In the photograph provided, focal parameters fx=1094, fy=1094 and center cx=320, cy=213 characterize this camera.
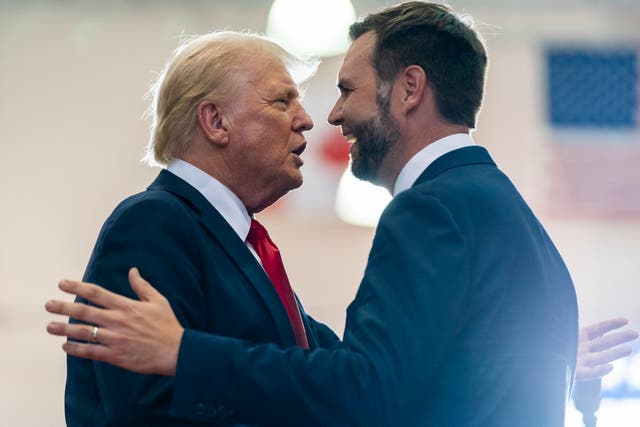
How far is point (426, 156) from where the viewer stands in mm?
1937

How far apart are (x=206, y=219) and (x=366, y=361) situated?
496 millimetres

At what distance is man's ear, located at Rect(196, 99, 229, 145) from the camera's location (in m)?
2.15

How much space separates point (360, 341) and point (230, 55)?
78 cm

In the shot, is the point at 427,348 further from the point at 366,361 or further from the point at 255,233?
the point at 255,233

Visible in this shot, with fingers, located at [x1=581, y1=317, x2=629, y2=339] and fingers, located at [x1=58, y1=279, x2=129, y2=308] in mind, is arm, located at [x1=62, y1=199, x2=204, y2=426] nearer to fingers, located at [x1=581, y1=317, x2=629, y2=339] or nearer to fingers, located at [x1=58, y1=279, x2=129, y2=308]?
fingers, located at [x1=58, y1=279, x2=129, y2=308]

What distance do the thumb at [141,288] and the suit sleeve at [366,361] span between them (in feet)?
0.25

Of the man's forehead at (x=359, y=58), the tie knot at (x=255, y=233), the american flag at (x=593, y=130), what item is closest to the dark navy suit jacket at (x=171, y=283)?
the tie knot at (x=255, y=233)

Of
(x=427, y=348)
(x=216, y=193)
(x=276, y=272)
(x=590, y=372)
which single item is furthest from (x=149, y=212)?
(x=590, y=372)

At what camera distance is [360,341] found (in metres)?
1.67

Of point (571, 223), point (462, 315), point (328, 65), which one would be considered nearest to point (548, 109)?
point (571, 223)

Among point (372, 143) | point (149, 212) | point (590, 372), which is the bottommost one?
point (590, 372)

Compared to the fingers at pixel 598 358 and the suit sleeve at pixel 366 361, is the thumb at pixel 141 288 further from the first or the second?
the fingers at pixel 598 358

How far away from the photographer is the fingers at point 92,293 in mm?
1589

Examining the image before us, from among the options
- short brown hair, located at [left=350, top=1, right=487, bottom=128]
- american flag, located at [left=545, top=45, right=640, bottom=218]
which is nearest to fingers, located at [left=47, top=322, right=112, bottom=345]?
short brown hair, located at [left=350, top=1, right=487, bottom=128]
